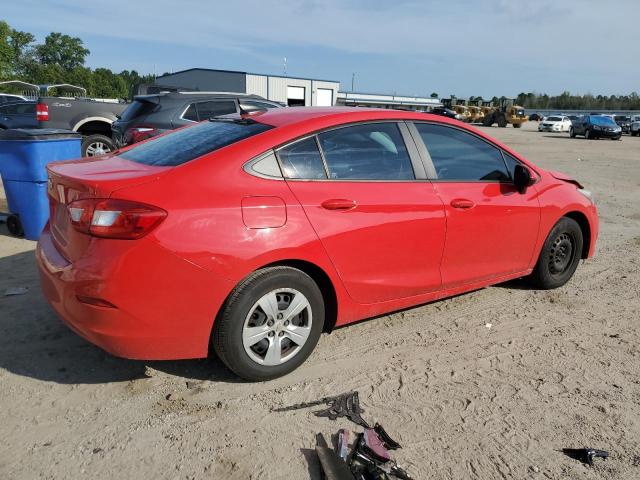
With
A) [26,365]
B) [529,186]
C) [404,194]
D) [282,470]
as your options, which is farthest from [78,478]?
[529,186]

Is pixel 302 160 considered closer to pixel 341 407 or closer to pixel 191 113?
pixel 341 407

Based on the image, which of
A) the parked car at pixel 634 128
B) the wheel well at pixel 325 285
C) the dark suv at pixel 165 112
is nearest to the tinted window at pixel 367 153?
the wheel well at pixel 325 285

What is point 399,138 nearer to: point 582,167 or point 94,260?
point 94,260

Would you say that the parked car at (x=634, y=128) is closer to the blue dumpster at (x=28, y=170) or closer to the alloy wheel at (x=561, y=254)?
the alloy wheel at (x=561, y=254)

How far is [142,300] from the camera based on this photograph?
2725mm

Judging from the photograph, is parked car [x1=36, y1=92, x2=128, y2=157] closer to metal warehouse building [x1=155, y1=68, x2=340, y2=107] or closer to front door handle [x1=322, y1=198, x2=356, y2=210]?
front door handle [x1=322, y1=198, x2=356, y2=210]

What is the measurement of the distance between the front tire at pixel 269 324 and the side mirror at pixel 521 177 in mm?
2079

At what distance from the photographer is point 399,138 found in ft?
12.3

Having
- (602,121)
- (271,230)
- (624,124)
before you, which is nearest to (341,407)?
(271,230)

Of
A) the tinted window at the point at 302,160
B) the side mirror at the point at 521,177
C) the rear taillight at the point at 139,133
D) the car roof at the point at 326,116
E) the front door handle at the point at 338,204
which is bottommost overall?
the rear taillight at the point at 139,133

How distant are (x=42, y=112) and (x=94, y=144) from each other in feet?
4.80

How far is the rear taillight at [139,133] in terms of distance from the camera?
8008 mm

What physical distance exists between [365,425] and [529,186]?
8.62 feet

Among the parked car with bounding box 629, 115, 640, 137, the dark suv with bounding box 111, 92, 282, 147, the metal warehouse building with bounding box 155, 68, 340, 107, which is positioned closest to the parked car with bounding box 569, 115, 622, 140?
the parked car with bounding box 629, 115, 640, 137
